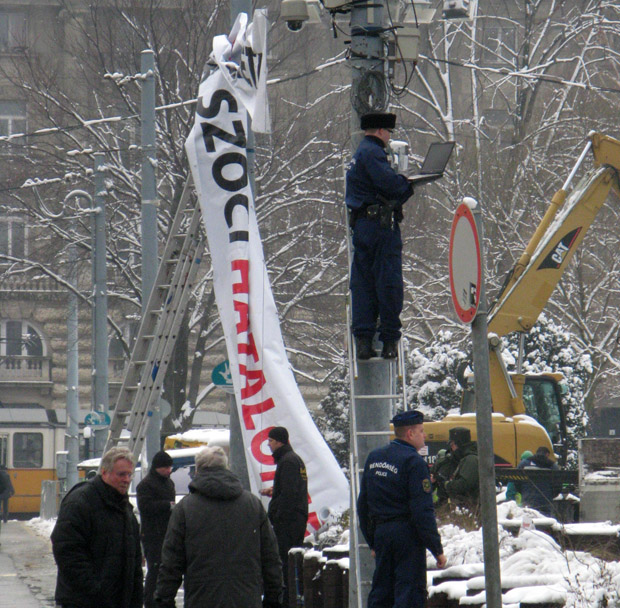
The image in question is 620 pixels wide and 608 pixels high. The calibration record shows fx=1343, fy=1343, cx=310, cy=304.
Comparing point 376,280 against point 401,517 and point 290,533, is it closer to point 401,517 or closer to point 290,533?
point 401,517

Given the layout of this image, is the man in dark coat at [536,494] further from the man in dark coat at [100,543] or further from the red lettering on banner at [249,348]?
the man in dark coat at [100,543]

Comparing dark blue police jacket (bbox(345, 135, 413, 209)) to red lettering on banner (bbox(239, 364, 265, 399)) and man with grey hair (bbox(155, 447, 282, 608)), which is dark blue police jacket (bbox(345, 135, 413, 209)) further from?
red lettering on banner (bbox(239, 364, 265, 399))

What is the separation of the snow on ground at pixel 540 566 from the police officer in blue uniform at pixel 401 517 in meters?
0.47

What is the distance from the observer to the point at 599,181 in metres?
18.7

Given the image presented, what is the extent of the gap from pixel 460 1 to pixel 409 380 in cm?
1573

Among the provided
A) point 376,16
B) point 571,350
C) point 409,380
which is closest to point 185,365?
point 409,380

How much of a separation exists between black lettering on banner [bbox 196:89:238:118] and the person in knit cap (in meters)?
2.88

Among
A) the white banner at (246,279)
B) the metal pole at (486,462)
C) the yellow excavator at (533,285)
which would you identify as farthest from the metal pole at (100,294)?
the metal pole at (486,462)

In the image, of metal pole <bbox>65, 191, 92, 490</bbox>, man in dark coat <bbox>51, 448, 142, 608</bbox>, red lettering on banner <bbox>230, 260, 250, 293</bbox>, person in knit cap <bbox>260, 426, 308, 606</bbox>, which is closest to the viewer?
man in dark coat <bbox>51, 448, 142, 608</bbox>

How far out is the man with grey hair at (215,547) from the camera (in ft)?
23.1

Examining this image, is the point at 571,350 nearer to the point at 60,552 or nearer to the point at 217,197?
the point at 217,197

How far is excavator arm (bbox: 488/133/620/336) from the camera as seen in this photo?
60.6 feet

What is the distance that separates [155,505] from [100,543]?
4.74 m

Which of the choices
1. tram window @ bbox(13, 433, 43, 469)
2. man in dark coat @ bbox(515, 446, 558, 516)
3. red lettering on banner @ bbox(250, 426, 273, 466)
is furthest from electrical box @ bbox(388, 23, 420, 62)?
tram window @ bbox(13, 433, 43, 469)
